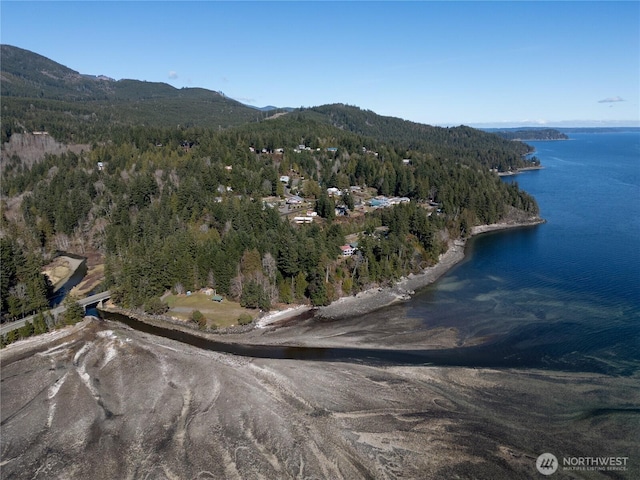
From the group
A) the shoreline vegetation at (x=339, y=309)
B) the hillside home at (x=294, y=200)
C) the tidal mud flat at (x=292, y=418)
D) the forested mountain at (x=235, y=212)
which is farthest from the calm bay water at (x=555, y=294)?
the hillside home at (x=294, y=200)

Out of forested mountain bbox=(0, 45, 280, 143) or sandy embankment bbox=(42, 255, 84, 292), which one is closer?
sandy embankment bbox=(42, 255, 84, 292)

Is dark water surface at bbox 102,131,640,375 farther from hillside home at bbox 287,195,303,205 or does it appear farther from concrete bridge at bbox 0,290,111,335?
hillside home at bbox 287,195,303,205

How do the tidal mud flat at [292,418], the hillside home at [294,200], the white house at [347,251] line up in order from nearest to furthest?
the tidal mud flat at [292,418]
the white house at [347,251]
the hillside home at [294,200]

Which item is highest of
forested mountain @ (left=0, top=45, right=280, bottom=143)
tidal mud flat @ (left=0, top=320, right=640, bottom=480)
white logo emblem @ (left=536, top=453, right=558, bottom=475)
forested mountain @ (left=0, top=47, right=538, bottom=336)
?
forested mountain @ (left=0, top=45, right=280, bottom=143)

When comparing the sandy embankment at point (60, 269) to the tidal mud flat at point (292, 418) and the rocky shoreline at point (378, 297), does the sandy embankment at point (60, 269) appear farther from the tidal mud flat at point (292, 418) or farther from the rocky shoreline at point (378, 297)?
the rocky shoreline at point (378, 297)

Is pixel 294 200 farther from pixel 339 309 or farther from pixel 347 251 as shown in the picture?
pixel 339 309

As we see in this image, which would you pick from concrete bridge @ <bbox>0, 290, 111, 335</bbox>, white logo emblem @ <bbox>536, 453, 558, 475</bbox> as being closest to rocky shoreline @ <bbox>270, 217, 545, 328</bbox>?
concrete bridge @ <bbox>0, 290, 111, 335</bbox>

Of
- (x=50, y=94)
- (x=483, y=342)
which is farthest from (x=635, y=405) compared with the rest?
(x=50, y=94)
